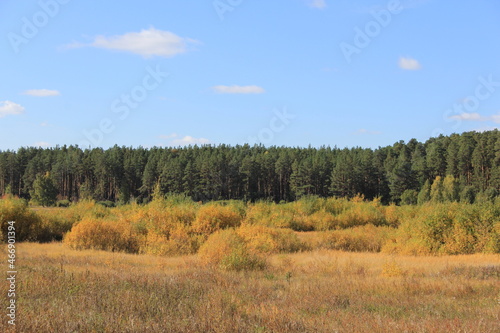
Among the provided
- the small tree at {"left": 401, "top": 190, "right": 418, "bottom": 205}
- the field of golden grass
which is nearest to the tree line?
the small tree at {"left": 401, "top": 190, "right": 418, "bottom": 205}

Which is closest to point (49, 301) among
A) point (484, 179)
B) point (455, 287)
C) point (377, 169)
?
point (455, 287)

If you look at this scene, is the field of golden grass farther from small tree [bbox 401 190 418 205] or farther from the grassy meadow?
small tree [bbox 401 190 418 205]

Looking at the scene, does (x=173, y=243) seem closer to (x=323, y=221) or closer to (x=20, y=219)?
(x=20, y=219)

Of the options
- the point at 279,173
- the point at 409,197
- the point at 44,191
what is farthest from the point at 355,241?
the point at 279,173

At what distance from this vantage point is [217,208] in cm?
2742

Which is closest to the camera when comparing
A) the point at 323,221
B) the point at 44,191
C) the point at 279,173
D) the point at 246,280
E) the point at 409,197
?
the point at 246,280

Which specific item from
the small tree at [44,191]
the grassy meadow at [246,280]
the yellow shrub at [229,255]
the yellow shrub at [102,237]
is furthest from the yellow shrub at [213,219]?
the small tree at [44,191]

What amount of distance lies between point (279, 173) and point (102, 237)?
75715 mm

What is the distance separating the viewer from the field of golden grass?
22.7ft

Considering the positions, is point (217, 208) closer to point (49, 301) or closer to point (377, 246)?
point (377, 246)

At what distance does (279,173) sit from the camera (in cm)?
9750

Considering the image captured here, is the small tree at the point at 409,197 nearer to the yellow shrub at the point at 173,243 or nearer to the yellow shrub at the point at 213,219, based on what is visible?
the yellow shrub at the point at 213,219

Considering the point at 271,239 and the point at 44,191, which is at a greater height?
the point at 44,191

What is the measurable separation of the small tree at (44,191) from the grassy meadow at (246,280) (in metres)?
54.8
